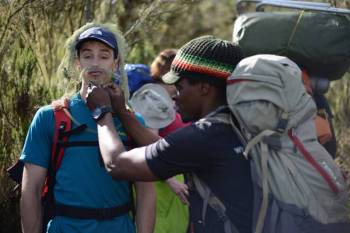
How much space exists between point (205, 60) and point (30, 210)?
110 cm

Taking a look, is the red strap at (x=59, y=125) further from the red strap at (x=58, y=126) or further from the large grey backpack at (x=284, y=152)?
the large grey backpack at (x=284, y=152)

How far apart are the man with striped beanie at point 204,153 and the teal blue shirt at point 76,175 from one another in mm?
326

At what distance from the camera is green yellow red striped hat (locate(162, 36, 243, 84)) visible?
3.12m

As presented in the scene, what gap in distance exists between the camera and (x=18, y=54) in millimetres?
5113

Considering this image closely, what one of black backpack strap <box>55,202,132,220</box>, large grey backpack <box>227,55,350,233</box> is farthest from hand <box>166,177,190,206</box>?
large grey backpack <box>227,55,350,233</box>

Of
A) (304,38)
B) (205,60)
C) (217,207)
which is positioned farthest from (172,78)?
(304,38)

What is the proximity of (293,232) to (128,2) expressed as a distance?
17.0ft

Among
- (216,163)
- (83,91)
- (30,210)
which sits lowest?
(30,210)

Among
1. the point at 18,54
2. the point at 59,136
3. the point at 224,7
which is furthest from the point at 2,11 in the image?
the point at 224,7

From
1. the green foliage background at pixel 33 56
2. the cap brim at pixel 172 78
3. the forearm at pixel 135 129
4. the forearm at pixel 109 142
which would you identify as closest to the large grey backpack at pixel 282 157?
the cap brim at pixel 172 78

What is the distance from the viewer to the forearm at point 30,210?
3.47 m

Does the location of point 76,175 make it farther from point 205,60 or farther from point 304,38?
point 304,38

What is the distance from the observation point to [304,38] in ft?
15.4

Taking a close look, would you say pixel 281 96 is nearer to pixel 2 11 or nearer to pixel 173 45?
pixel 2 11
